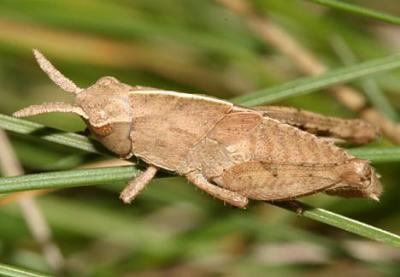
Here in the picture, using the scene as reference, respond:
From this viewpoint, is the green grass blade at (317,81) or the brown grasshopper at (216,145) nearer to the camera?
the green grass blade at (317,81)

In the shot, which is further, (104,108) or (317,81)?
(104,108)

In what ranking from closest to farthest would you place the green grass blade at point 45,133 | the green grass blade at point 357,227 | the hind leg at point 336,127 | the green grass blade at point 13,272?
the green grass blade at point 13,272 < the green grass blade at point 357,227 < the green grass blade at point 45,133 < the hind leg at point 336,127

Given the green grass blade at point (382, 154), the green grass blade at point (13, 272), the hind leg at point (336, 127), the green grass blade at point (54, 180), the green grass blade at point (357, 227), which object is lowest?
the green grass blade at point (13, 272)

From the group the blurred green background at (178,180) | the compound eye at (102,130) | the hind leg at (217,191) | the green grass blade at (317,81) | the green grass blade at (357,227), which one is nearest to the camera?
the green grass blade at (357,227)

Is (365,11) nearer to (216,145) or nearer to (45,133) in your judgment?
(216,145)

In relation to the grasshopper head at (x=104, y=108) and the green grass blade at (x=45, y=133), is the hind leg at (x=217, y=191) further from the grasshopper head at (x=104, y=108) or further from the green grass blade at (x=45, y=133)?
the green grass blade at (x=45, y=133)

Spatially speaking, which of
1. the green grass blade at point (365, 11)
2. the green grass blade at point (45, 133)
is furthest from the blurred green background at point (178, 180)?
the green grass blade at point (45, 133)

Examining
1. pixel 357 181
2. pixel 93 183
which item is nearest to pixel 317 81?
pixel 357 181

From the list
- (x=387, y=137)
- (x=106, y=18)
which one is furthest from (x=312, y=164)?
(x=106, y=18)
